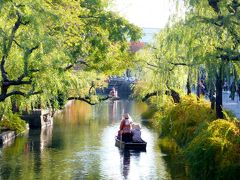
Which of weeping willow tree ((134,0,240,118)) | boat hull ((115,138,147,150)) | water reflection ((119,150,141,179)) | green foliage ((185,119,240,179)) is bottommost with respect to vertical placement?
water reflection ((119,150,141,179))

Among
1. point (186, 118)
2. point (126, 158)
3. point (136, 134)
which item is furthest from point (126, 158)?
point (136, 134)

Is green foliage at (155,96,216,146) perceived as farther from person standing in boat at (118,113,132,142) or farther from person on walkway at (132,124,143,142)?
person standing in boat at (118,113,132,142)

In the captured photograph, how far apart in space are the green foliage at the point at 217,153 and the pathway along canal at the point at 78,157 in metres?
3.23

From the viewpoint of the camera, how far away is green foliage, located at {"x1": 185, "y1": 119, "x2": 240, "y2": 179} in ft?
55.9

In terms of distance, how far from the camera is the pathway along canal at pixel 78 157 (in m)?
22.2

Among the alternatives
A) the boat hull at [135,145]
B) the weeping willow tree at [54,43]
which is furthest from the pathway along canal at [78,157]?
the weeping willow tree at [54,43]

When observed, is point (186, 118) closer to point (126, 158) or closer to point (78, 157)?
point (126, 158)

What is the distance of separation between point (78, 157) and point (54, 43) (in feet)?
31.0

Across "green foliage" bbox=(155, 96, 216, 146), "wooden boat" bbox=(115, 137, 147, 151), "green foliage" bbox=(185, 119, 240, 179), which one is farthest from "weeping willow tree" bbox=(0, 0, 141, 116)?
"green foliage" bbox=(185, 119, 240, 179)

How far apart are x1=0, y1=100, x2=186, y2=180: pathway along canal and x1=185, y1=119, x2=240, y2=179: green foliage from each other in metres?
3.23

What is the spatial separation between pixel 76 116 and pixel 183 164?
92.6 ft

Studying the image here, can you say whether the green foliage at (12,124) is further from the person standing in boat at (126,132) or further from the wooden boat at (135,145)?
the wooden boat at (135,145)

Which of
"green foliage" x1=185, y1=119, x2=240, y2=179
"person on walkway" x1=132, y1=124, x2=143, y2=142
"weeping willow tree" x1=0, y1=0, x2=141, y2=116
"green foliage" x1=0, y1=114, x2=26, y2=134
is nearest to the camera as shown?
"green foliage" x1=185, y1=119, x2=240, y2=179

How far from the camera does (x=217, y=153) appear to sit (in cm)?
1778
